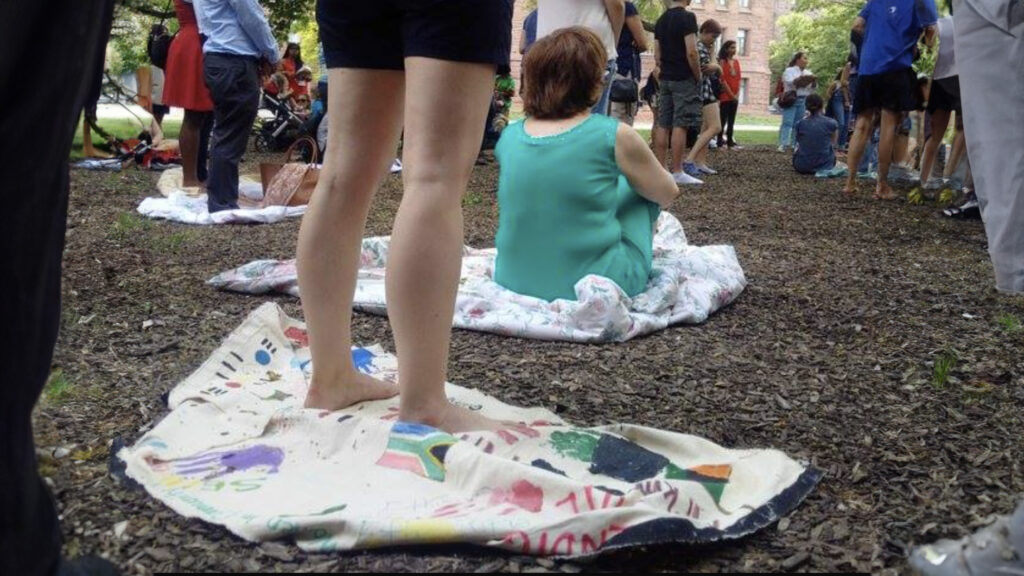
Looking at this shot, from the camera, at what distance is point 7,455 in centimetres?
125

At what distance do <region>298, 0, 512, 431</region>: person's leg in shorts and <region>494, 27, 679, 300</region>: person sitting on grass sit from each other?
54.1 inches

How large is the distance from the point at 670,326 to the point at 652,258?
0.62 meters

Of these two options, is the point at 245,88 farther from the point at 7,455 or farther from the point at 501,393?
A: the point at 7,455

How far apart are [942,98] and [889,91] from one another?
2.79ft

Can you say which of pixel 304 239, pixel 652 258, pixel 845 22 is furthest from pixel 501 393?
pixel 845 22

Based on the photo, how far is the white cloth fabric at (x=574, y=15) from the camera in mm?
6539

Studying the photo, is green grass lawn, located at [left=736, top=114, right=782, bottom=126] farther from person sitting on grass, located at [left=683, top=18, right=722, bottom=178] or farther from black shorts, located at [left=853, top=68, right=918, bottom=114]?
black shorts, located at [left=853, top=68, right=918, bottom=114]

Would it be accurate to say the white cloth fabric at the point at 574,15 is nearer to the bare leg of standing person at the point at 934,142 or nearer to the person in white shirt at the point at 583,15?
the person in white shirt at the point at 583,15

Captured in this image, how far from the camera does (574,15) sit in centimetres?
655

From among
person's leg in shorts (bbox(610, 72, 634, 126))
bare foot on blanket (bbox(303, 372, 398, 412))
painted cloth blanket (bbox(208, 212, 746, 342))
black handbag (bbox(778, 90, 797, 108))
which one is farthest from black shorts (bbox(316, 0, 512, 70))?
black handbag (bbox(778, 90, 797, 108))

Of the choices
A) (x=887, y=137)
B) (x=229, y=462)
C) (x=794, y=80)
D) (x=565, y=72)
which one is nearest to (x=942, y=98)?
(x=887, y=137)

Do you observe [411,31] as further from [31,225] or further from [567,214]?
[567,214]

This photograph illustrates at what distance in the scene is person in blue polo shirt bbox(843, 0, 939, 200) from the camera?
766 cm

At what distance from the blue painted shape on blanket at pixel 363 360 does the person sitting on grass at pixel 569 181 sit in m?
0.99
